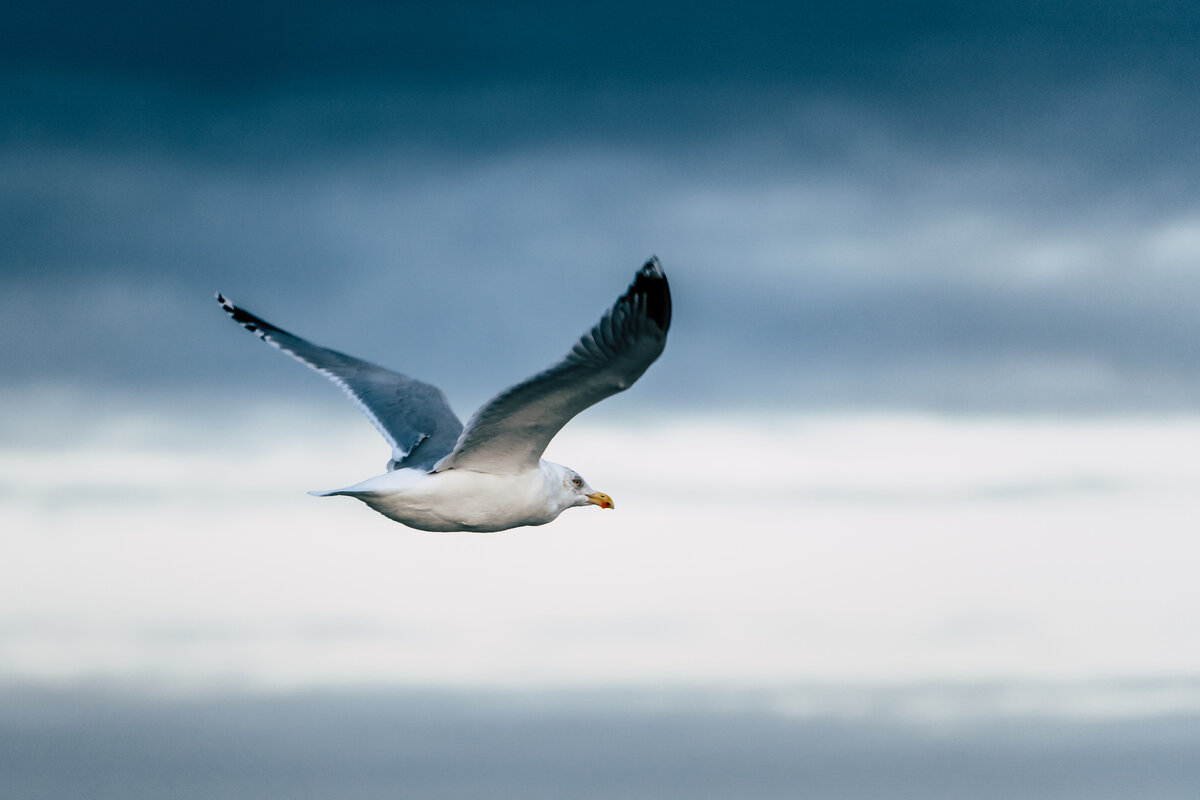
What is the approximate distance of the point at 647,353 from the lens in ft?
39.2

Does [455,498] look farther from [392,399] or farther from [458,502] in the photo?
[392,399]

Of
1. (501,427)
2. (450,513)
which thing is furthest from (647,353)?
(450,513)

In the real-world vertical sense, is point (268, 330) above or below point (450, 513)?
above

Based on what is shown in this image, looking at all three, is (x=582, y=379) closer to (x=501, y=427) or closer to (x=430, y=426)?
(x=501, y=427)

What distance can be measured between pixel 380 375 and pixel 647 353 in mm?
5928

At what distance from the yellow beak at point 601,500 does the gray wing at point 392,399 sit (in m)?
1.56

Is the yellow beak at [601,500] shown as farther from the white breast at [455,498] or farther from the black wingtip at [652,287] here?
the black wingtip at [652,287]

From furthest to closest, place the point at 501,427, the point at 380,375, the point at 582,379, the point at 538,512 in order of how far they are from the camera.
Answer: the point at 380,375
the point at 538,512
the point at 501,427
the point at 582,379

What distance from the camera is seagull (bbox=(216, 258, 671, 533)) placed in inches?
464

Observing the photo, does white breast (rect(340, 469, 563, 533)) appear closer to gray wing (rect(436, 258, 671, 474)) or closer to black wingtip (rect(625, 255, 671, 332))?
gray wing (rect(436, 258, 671, 474))

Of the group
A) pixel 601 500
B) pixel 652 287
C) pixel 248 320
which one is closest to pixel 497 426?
pixel 601 500

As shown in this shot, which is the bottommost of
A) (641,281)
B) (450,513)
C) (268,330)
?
(450,513)

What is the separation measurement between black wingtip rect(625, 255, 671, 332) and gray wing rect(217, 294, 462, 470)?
4.01 meters

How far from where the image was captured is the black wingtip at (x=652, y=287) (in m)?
11.5
